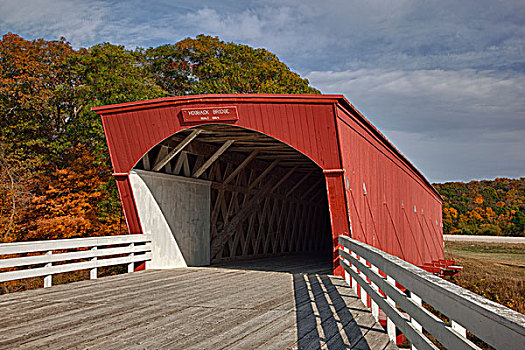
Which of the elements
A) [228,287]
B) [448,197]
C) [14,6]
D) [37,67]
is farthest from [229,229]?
[448,197]

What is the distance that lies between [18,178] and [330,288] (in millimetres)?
15431

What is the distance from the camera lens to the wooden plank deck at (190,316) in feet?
15.0

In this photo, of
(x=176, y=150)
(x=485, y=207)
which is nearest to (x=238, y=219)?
(x=176, y=150)

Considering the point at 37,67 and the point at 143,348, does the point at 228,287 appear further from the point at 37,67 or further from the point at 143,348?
the point at 37,67

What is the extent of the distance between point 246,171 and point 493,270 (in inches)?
602

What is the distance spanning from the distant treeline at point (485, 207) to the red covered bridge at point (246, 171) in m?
31.1

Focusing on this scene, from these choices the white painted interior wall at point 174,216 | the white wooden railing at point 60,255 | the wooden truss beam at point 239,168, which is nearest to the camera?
the white wooden railing at point 60,255

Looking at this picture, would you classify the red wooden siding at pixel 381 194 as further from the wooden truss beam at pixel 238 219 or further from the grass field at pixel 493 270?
the wooden truss beam at pixel 238 219

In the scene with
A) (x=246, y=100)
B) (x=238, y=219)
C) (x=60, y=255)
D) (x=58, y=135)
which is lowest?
(x=60, y=255)

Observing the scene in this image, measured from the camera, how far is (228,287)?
8.26m

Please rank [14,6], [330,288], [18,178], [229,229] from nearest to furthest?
[330,288]
[229,229]
[18,178]
[14,6]

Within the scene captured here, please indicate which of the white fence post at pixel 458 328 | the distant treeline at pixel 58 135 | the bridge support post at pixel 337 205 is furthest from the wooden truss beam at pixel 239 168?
the white fence post at pixel 458 328

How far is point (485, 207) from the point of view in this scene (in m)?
56.5

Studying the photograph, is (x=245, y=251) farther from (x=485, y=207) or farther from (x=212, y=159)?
(x=485, y=207)
